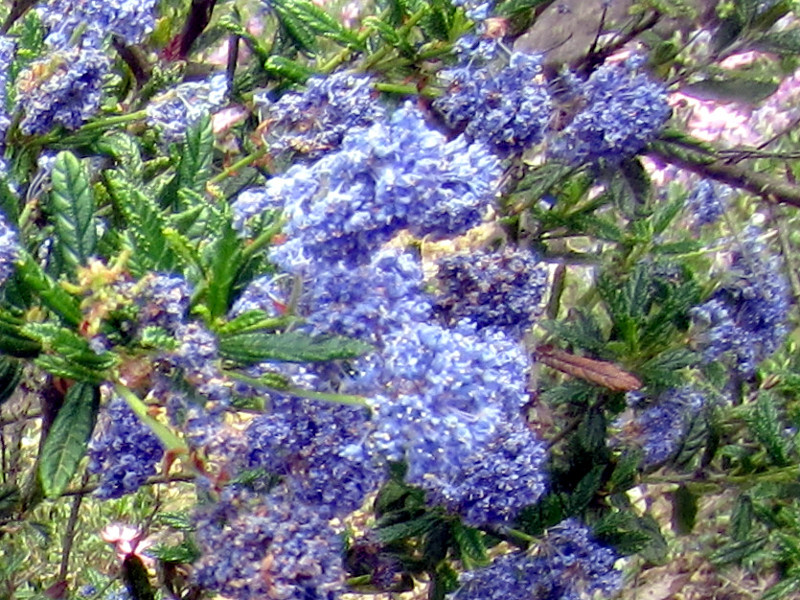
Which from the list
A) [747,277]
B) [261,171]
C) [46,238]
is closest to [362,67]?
[261,171]

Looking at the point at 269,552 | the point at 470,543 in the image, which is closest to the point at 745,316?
the point at 470,543

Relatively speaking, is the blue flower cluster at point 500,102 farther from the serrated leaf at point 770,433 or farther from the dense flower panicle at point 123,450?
the serrated leaf at point 770,433

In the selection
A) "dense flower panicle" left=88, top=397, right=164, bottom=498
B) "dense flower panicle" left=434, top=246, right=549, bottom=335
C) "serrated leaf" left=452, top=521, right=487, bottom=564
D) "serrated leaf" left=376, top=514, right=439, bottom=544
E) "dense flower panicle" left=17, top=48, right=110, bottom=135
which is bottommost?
"serrated leaf" left=376, top=514, right=439, bottom=544

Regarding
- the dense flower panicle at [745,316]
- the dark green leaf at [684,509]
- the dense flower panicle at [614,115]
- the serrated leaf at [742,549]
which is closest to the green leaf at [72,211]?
the dense flower panicle at [614,115]

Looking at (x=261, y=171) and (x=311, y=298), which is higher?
(x=311, y=298)

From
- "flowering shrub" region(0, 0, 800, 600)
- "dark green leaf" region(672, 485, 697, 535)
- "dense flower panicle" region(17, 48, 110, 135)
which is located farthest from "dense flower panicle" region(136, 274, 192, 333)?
"dark green leaf" region(672, 485, 697, 535)

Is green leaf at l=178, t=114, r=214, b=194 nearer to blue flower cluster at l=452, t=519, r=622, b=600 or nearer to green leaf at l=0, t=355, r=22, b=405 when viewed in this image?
green leaf at l=0, t=355, r=22, b=405

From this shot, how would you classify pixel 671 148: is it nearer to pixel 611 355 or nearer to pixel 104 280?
pixel 611 355
